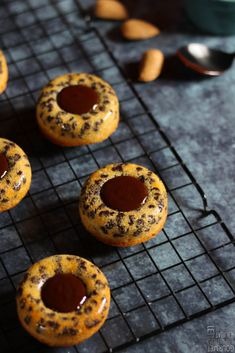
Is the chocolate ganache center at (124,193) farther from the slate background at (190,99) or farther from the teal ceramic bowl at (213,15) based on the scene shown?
the teal ceramic bowl at (213,15)

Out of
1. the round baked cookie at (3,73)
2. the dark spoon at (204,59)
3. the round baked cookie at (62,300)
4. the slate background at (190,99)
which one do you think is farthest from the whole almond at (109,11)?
the round baked cookie at (62,300)

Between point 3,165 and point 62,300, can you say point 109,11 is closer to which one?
point 3,165

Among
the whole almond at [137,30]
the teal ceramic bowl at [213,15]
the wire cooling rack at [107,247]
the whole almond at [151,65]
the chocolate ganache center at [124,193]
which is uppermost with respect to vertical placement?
the teal ceramic bowl at [213,15]

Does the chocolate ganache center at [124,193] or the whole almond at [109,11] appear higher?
the whole almond at [109,11]

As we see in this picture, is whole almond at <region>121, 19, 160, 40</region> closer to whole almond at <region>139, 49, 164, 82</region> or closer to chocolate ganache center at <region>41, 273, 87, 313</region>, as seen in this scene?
whole almond at <region>139, 49, 164, 82</region>

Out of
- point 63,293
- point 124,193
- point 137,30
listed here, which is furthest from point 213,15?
point 63,293

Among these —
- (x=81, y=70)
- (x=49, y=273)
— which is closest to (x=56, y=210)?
(x=49, y=273)
